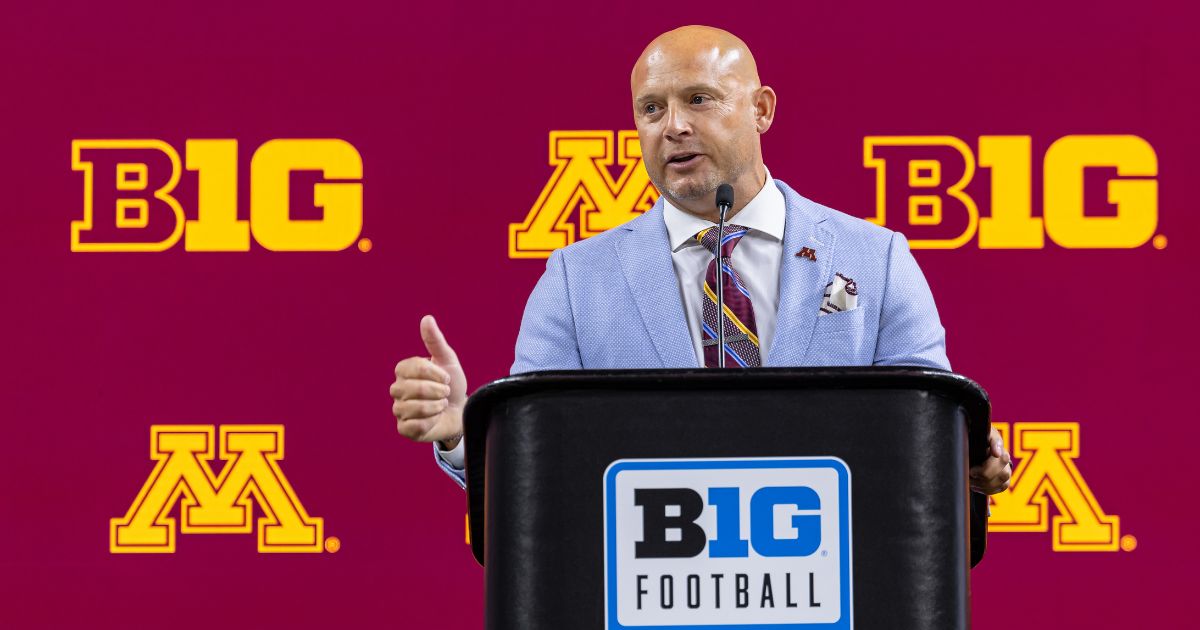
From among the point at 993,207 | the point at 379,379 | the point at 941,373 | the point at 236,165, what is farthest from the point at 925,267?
the point at 941,373

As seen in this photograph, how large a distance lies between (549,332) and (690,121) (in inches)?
14.1

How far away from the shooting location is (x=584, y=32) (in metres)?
2.61

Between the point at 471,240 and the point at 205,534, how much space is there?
796mm

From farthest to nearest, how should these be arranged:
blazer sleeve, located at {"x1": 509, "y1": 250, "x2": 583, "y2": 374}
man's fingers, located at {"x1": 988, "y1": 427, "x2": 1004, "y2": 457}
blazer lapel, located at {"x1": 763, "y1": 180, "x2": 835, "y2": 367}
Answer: blazer sleeve, located at {"x1": 509, "y1": 250, "x2": 583, "y2": 374} → blazer lapel, located at {"x1": 763, "y1": 180, "x2": 835, "y2": 367} → man's fingers, located at {"x1": 988, "y1": 427, "x2": 1004, "y2": 457}

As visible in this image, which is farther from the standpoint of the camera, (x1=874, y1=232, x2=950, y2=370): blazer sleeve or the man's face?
the man's face

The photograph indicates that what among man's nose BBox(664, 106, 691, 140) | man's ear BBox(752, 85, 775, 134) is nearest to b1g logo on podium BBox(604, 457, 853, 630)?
man's nose BBox(664, 106, 691, 140)

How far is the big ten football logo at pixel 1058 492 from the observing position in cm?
248

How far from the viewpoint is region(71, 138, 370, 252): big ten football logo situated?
8.54ft

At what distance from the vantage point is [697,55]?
5.99ft

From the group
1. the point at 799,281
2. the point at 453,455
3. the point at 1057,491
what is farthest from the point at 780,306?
the point at 1057,491

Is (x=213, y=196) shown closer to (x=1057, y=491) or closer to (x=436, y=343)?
(x=436, y=343)

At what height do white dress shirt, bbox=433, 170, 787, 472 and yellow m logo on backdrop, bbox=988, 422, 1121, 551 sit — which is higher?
white dress shirt, bbox=433, 170, 787, 472

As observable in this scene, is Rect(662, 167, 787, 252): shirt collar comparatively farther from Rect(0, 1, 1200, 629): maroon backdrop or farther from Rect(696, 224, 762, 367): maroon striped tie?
Rect(0, 1, 1200, 629): maroon backdrop

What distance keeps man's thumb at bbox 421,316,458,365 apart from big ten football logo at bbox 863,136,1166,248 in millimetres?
1464
